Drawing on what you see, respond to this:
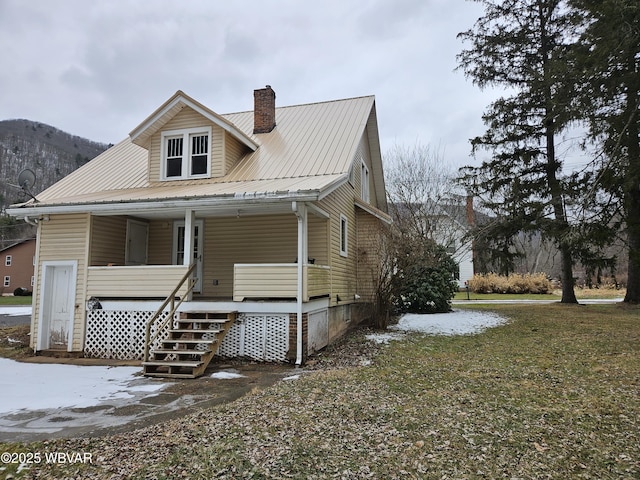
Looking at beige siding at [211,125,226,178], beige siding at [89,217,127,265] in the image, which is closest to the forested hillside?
beige siding at [89,217,127,265]

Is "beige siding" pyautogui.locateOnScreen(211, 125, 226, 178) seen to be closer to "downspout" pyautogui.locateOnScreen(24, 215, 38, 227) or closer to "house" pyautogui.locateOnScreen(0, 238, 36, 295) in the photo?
"downspout" pyautogui.locateOnScreen(24, 215, 38, 227)

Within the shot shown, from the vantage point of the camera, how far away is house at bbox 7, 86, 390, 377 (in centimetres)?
898

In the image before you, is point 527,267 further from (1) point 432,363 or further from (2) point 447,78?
(1) point 432,363

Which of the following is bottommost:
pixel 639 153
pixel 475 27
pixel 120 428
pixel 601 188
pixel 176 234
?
pixel 120 428

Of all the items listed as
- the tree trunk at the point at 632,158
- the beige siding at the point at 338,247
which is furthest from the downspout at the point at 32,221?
the tree trunk at the point at 632,158

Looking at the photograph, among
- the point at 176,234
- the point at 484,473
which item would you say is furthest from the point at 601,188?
the point at 176,234

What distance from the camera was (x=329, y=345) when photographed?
10562 millimetres

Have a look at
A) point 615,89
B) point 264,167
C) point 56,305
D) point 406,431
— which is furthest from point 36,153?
point 406,431

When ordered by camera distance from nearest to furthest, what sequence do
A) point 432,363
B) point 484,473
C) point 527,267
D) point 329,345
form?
1. point 484,473
2. point 432,363
3. point 329,345
4. point 527,267

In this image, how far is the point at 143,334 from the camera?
978cm

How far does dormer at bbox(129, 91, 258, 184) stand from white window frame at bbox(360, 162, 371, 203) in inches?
189

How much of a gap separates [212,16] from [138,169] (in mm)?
7000

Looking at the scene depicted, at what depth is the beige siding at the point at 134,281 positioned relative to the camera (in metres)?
9.69

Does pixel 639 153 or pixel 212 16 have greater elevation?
pixel 212 16
